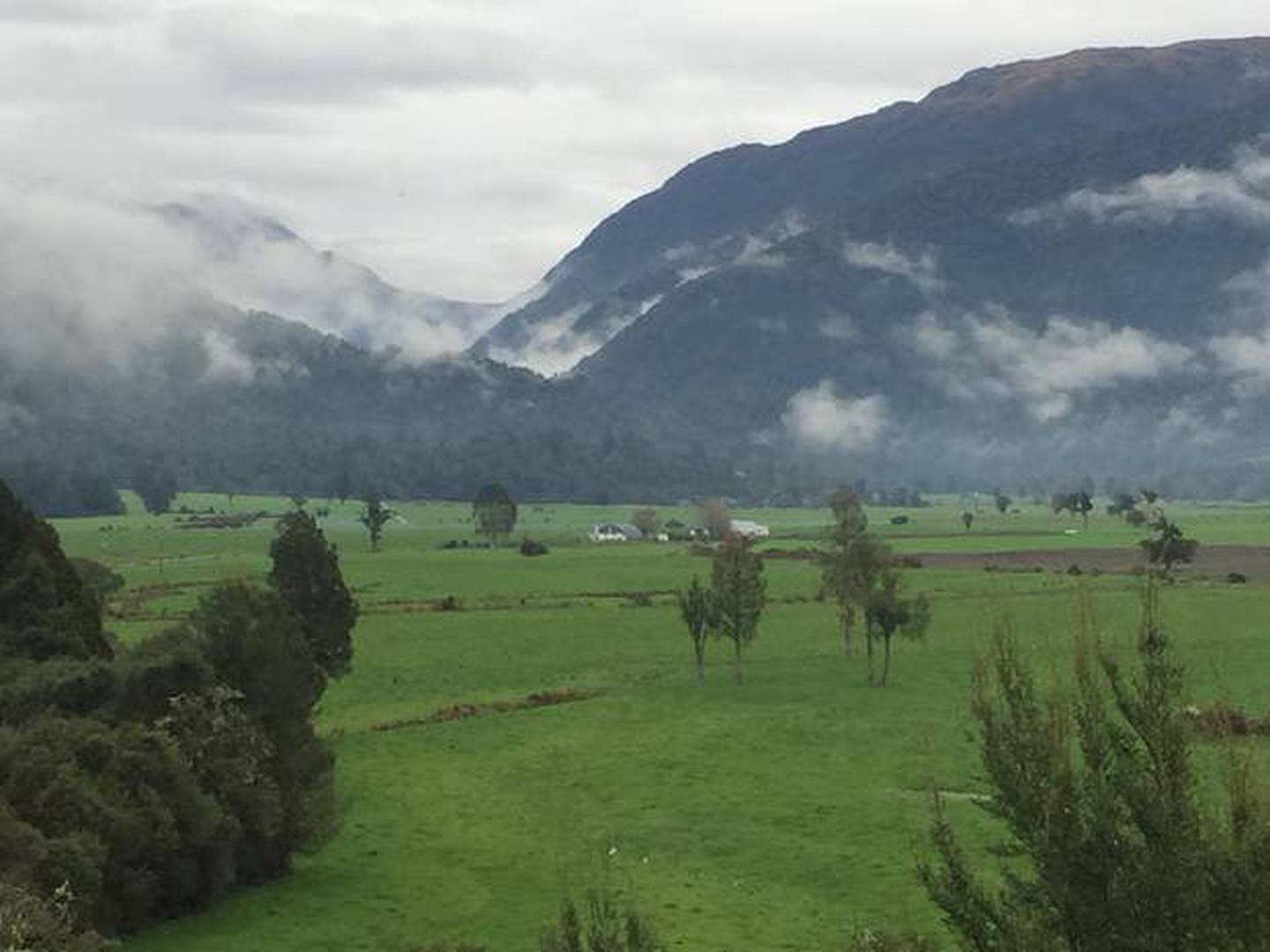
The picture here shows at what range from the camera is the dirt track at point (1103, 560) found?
514 ft

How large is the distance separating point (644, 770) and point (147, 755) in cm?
2401

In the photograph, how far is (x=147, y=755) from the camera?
46219 mm

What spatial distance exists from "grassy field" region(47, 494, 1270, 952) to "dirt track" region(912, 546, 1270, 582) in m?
29.2

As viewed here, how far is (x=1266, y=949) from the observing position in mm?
17078

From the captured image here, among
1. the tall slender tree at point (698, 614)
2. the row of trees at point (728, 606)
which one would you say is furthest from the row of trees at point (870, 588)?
the tall slender tree at point (698, 614)

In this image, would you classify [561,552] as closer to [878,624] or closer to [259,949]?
[878,624]

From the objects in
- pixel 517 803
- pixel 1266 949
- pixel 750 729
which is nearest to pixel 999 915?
pixel 1266 949

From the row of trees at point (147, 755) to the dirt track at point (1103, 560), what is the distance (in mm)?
110391

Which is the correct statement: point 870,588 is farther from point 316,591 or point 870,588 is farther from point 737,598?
point 316,591

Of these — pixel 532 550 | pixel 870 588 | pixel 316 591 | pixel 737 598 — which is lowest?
pixel 532 550

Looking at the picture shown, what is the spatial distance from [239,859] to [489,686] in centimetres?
3815

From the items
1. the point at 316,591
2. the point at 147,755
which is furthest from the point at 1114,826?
the point at 316,591

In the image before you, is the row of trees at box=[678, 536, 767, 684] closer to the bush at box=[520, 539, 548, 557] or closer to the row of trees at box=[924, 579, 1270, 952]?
the row of trees at box=[924, 579, 1270, 952]

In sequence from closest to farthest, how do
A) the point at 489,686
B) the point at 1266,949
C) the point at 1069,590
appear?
1. the point at 1266,949
2. the point at 489,686
3. the point at 1069,590
